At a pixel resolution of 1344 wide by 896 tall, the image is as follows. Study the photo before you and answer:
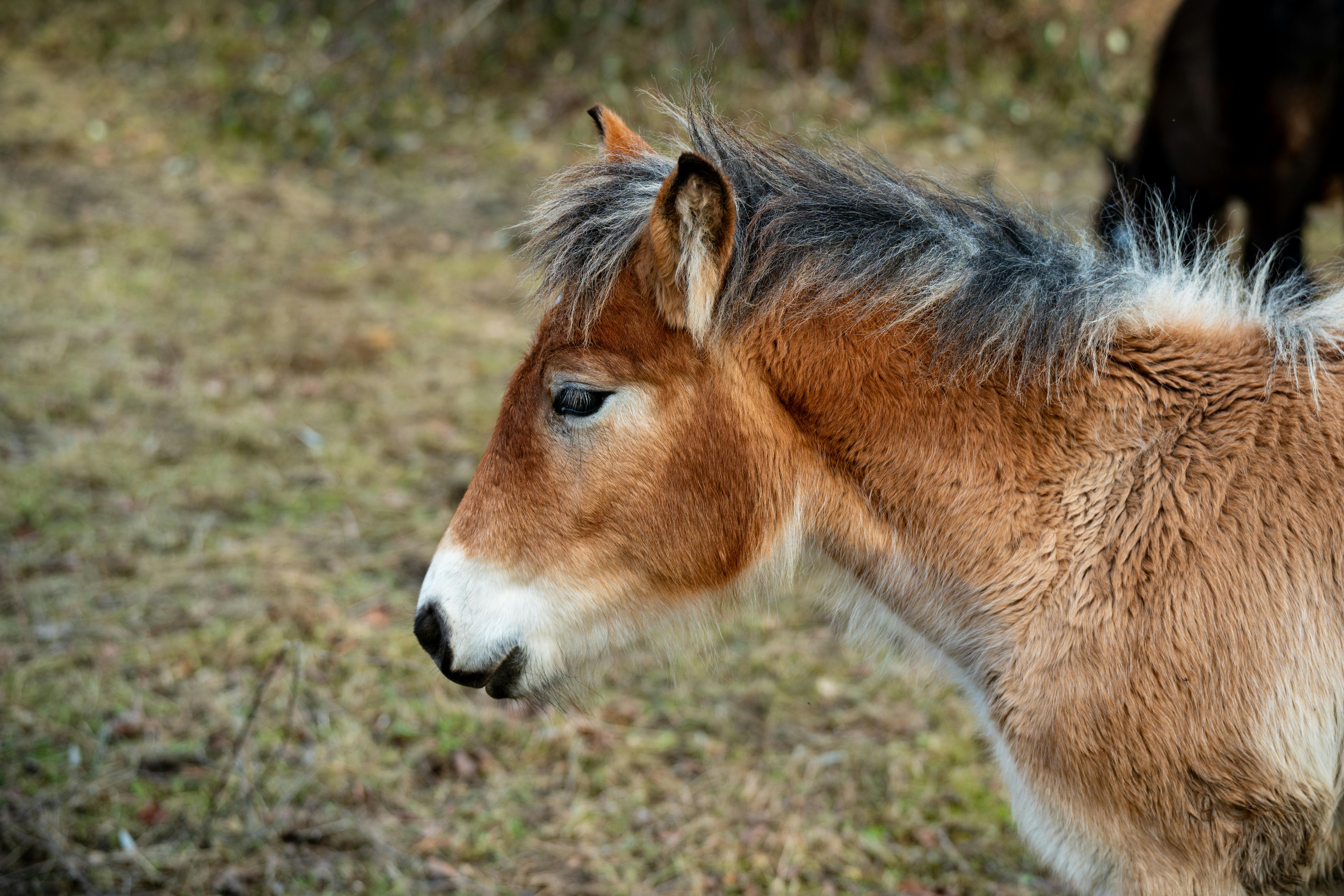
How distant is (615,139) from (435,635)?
1.30m

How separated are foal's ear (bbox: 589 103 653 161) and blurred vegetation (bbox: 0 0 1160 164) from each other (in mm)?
7370

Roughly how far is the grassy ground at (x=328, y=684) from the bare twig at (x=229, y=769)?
0.01 metres

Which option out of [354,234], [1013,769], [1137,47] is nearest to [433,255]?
[354,234]

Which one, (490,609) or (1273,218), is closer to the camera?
(490,609)

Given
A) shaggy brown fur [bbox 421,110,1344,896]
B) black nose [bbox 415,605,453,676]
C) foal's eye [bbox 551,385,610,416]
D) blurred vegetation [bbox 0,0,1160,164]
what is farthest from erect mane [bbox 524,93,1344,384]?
blurred vegetation [bbox 0,0,1160,164]

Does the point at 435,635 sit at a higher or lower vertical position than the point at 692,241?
lower

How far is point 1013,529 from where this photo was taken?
215 centimetres

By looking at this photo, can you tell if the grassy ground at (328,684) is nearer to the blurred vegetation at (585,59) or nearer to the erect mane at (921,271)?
the erect mane at (921,271)

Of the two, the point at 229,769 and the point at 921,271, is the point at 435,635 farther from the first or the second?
the point at 921,271

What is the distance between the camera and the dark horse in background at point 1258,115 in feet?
19.7

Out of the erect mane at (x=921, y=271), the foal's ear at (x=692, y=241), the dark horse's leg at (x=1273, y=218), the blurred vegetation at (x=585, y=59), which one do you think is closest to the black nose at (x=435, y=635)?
the erect mane at (x=921, y=271)

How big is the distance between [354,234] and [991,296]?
6910 millimetres

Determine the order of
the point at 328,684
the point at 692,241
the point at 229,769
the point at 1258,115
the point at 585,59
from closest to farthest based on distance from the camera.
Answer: the point at 692,241, the point at 229,769, the point at 328,684, the point at 1258,115, the point at 585,59

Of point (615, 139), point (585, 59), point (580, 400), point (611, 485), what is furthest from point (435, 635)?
point (585, 59)
